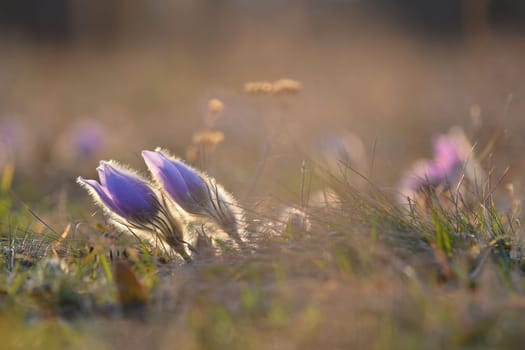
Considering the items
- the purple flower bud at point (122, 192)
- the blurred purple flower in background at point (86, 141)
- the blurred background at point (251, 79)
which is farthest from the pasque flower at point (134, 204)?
the blurred purple flower in background at point (86, 141)

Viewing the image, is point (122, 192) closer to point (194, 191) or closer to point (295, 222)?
point (194, 191)

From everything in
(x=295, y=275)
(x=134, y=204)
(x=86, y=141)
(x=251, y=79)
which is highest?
(x=251, y=79)

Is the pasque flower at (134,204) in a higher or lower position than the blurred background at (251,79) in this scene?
lower

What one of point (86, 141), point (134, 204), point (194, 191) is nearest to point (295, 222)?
point (194, 191)

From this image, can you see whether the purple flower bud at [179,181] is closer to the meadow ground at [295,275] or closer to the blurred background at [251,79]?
the meadow ground at [295,275]

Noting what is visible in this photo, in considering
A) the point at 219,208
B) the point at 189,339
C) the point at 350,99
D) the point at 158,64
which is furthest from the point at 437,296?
the point at 158,64

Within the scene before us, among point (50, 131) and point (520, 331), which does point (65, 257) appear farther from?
point (50, 131)
